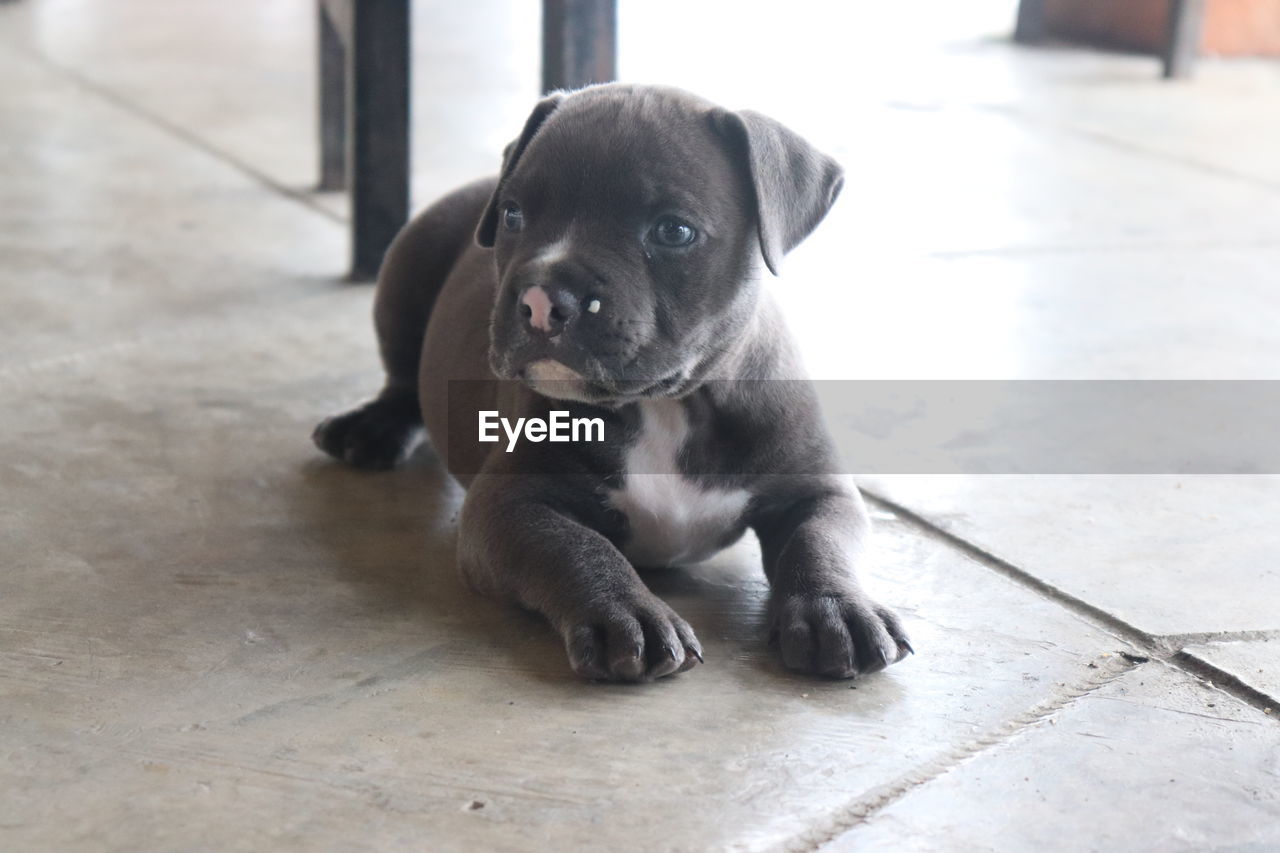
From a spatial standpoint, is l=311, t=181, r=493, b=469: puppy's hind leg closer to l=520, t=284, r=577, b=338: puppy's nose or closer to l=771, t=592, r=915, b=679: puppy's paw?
l=520, t=284, r=577, b=338: puppy's nose

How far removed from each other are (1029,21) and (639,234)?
1103 cm

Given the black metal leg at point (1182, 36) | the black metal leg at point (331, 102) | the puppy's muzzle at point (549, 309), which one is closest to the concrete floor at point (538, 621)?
the black metal leg at point (331, 102)

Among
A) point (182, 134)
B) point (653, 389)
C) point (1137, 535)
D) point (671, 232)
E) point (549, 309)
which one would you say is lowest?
point (182, 134)

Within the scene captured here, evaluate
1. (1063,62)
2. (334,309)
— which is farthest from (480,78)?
(334,309)

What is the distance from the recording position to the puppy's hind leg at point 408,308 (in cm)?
455

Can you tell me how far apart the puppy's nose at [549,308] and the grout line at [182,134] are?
4.46 metres

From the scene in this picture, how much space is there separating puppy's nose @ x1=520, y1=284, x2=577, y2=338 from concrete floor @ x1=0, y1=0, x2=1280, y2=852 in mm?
693

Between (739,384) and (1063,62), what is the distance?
9.56 meters

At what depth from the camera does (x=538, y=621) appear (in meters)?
3.49

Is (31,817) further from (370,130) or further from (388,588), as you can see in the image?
(370,130)

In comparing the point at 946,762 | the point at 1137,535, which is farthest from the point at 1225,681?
the point at 1137,535

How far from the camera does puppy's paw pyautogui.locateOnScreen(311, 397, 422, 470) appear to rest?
447 centimetres

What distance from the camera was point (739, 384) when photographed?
3.62 meters

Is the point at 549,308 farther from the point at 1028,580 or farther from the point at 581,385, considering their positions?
the point at 1028,580
